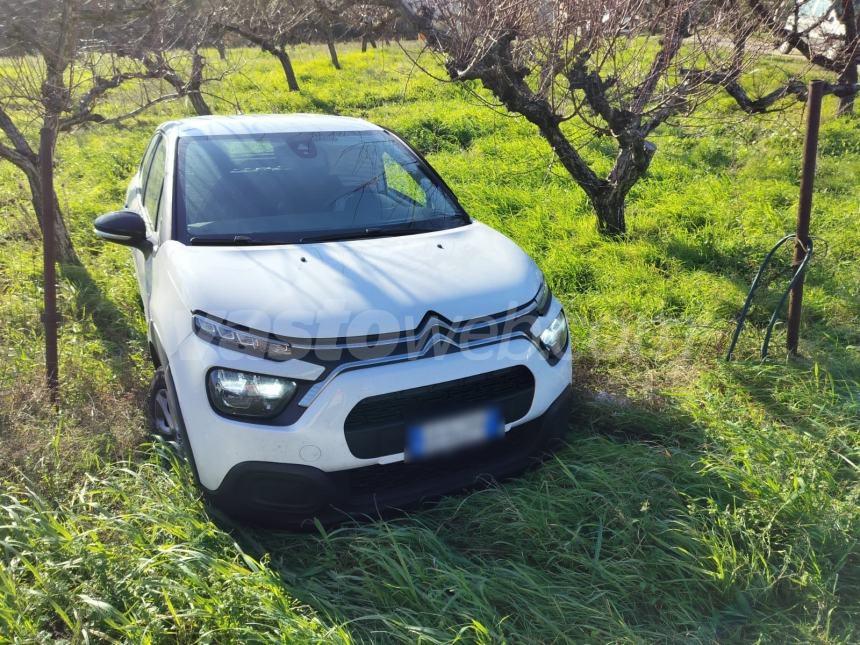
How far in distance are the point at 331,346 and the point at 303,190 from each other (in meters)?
1.26

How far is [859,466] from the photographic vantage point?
2711 millimetres

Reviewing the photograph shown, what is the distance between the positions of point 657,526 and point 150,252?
8.49ft

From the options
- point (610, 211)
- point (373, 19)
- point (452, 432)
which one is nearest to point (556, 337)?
point (452, 432)

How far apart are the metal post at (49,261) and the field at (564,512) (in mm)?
158

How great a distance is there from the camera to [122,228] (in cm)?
306

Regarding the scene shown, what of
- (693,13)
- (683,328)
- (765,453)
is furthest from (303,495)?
(693,13)

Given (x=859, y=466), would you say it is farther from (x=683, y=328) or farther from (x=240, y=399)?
(x=240, y=399)

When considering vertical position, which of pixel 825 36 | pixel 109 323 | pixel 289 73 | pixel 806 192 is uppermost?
pixel 825 36

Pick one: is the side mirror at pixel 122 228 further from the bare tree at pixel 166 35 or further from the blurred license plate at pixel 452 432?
the bare tree at pixel 166 35

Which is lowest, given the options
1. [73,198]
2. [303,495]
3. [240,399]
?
[73,198]

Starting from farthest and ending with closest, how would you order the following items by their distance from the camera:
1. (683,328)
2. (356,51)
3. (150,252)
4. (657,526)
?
(356,51)
(683,328)
(150,252)
(657,526)

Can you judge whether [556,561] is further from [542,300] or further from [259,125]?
[259,125]

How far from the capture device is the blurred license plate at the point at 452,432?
7.72 ft

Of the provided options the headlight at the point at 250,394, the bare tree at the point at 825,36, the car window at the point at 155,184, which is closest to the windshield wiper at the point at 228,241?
the car window at the point at 155,184
